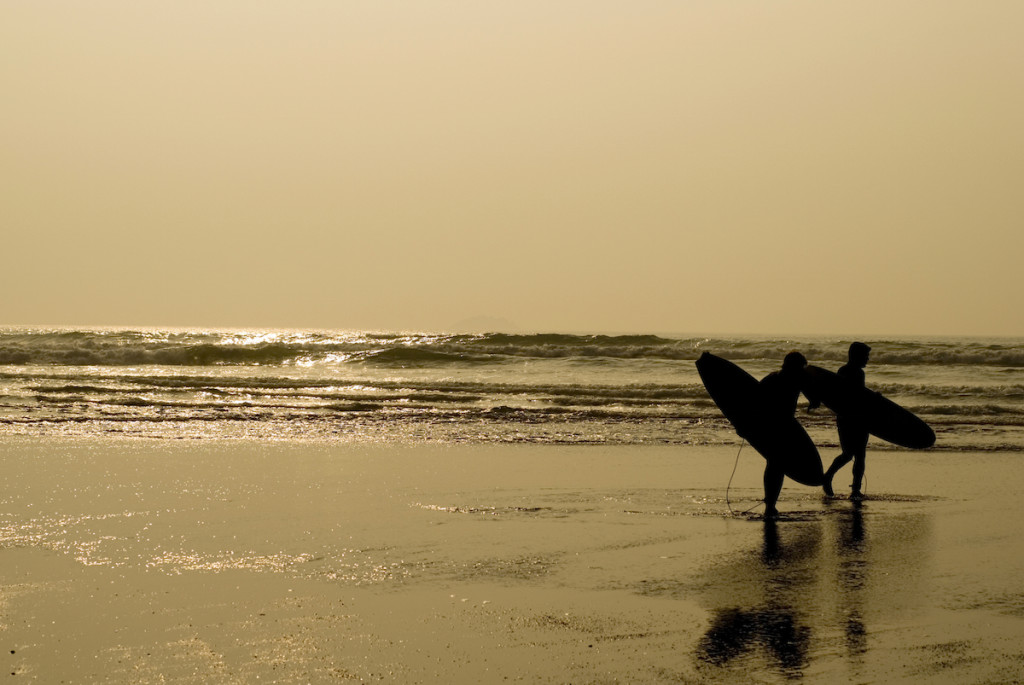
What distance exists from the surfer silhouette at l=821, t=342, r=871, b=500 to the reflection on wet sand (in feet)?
4.64

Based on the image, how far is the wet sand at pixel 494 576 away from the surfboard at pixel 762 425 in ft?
1.30

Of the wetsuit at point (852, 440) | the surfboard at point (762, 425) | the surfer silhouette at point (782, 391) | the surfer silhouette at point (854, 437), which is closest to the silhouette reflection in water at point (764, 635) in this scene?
the surfer silhouette at point (782, 391)

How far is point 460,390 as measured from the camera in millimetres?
25750

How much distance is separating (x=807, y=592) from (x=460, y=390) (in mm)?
19790

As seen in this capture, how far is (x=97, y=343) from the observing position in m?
49.0

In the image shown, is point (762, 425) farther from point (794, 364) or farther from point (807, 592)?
point (807, 592)

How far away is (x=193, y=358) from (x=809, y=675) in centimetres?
4089

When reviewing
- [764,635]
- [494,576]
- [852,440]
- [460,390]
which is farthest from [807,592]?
[460,390]

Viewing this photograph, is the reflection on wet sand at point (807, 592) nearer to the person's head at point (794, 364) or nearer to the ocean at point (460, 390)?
the person's head at point (794, 364)

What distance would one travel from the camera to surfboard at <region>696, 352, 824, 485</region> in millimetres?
9414

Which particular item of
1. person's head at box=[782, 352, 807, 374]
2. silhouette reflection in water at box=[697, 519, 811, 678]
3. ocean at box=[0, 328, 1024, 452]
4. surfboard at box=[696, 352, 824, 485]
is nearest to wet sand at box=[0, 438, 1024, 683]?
silhouette reflection in water at box=[697, 519, 811, 678]

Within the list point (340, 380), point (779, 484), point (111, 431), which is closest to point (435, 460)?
point (779, 484)

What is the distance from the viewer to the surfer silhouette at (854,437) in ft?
33.6

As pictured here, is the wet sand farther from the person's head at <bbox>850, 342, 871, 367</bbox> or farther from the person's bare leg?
the person's head at <bbox>850, 342, 871, 367</bbox>
